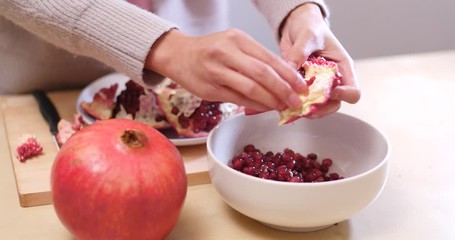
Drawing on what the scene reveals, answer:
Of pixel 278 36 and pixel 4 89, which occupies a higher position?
pixel 278 36

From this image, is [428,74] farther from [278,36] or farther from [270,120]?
[270,120]

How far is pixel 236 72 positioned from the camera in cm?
68

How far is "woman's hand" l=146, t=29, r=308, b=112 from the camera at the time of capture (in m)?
0.67

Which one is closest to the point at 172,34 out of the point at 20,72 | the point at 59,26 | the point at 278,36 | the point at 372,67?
the point at 59,26

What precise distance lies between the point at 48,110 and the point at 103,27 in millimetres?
290

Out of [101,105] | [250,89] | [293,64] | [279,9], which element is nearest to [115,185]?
[250,89]

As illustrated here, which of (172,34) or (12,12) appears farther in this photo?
(12,12)

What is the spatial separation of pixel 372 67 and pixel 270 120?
53 centimetres

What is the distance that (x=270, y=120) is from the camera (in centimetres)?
86

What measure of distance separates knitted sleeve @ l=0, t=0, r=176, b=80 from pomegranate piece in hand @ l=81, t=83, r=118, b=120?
0.13 metres

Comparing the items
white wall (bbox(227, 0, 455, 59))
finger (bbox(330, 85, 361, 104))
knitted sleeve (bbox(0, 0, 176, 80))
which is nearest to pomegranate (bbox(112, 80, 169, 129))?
knitted sleeve (bbox(0, 0, 176, 80))

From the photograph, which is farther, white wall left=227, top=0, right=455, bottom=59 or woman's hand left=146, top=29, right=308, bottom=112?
white wall left=227, top=0, right=455, bottom=59

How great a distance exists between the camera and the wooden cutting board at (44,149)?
2.62 feet

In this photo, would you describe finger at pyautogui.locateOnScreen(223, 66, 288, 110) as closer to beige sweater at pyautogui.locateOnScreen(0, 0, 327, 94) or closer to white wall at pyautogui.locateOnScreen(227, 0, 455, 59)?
beige sweater at pyautogui.locateOnScreen(0, 0, 327, 94)
